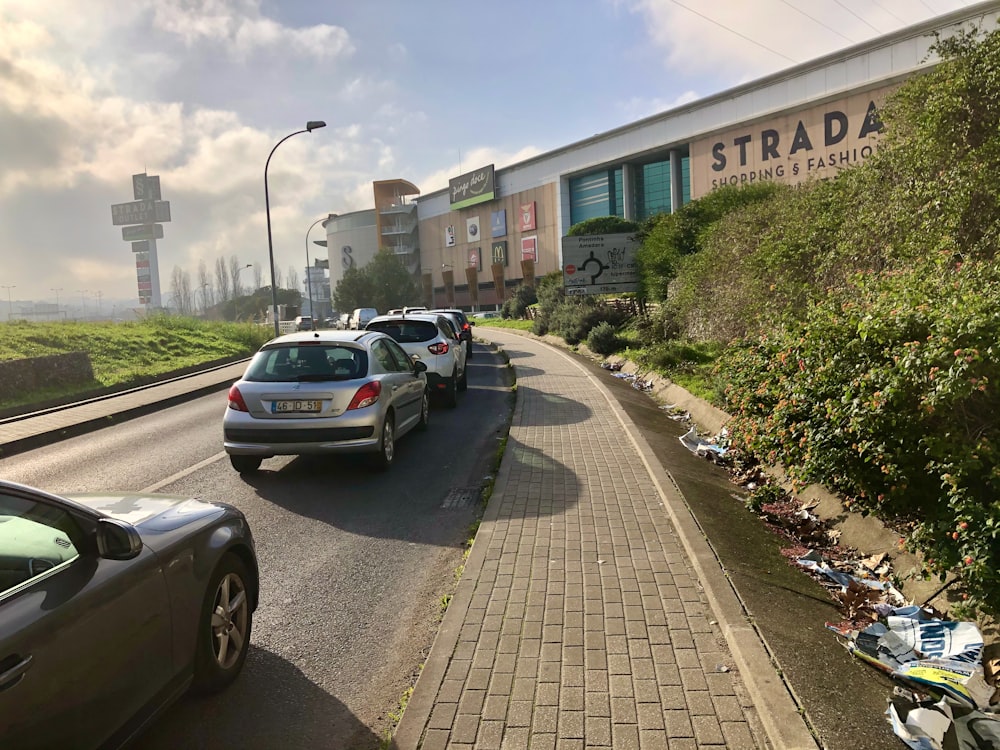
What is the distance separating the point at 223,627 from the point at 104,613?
3.32ft

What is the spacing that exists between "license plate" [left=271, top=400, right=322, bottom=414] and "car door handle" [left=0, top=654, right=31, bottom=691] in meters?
5.42

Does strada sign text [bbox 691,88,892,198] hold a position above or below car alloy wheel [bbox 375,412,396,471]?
above

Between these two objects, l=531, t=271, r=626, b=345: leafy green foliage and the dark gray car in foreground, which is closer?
the dark gray car in foreground

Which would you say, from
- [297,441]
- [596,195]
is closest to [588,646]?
[297,441]

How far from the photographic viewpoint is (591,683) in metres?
3.47

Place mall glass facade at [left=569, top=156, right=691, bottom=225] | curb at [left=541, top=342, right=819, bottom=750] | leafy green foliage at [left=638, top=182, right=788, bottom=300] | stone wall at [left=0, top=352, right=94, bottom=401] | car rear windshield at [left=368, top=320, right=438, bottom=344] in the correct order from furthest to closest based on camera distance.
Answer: mall glass facade at [left=569, top=156, right=691, bottom=225] < leafy green foliage at [left=638, top=182, right=788, bottom=300] < stone wall at [left=0, top=352, right=94, bottom=401] < car rear windshield at [left=368, top=320, right=438, bottom=344] < curb at [left=541, top=342, right=819, bottom=750]

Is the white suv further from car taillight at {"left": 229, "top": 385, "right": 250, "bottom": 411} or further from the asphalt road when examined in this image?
car taillight at {"left": 229, "top": 385, "right": 250, "bottom": 411}

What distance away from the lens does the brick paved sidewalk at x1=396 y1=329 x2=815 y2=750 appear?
3104 mm

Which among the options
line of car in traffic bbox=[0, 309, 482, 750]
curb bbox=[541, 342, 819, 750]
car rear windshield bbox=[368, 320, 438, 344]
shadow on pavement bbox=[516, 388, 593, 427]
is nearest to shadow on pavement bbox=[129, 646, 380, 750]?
line of car in traffic bbox=[0, 309, 482, 750]

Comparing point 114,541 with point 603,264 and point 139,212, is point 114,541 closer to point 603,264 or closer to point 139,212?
point 603,264

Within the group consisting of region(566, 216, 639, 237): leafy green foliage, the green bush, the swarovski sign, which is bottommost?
the green bush

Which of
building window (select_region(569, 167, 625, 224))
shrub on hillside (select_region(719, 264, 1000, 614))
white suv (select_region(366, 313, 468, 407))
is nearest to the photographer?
shrub on hillside (select_region(719, 264, 1000, 614))

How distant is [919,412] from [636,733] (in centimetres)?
269

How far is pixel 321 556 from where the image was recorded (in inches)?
221
